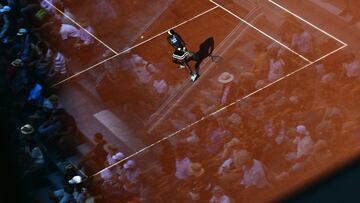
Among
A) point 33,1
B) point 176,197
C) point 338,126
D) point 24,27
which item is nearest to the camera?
point 176,197

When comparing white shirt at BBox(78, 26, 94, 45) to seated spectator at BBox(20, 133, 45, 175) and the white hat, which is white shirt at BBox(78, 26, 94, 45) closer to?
seated spectator at BBox(20, 133, 45, 175)

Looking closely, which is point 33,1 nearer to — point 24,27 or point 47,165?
point 24,27

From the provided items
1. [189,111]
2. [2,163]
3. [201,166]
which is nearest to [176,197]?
[201,166]

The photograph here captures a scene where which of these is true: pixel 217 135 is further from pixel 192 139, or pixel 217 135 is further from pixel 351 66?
pixel 351 66

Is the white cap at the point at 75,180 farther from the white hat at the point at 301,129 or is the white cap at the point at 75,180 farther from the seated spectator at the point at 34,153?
the white hat at the point at 301,129

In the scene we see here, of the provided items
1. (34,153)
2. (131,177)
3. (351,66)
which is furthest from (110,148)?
(351,66)

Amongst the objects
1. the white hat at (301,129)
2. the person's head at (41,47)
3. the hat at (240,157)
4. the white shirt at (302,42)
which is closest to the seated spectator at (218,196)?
the hat at (240,157)

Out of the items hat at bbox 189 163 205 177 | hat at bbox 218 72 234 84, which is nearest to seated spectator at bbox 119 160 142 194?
hat at bbox 189 163 205 177
